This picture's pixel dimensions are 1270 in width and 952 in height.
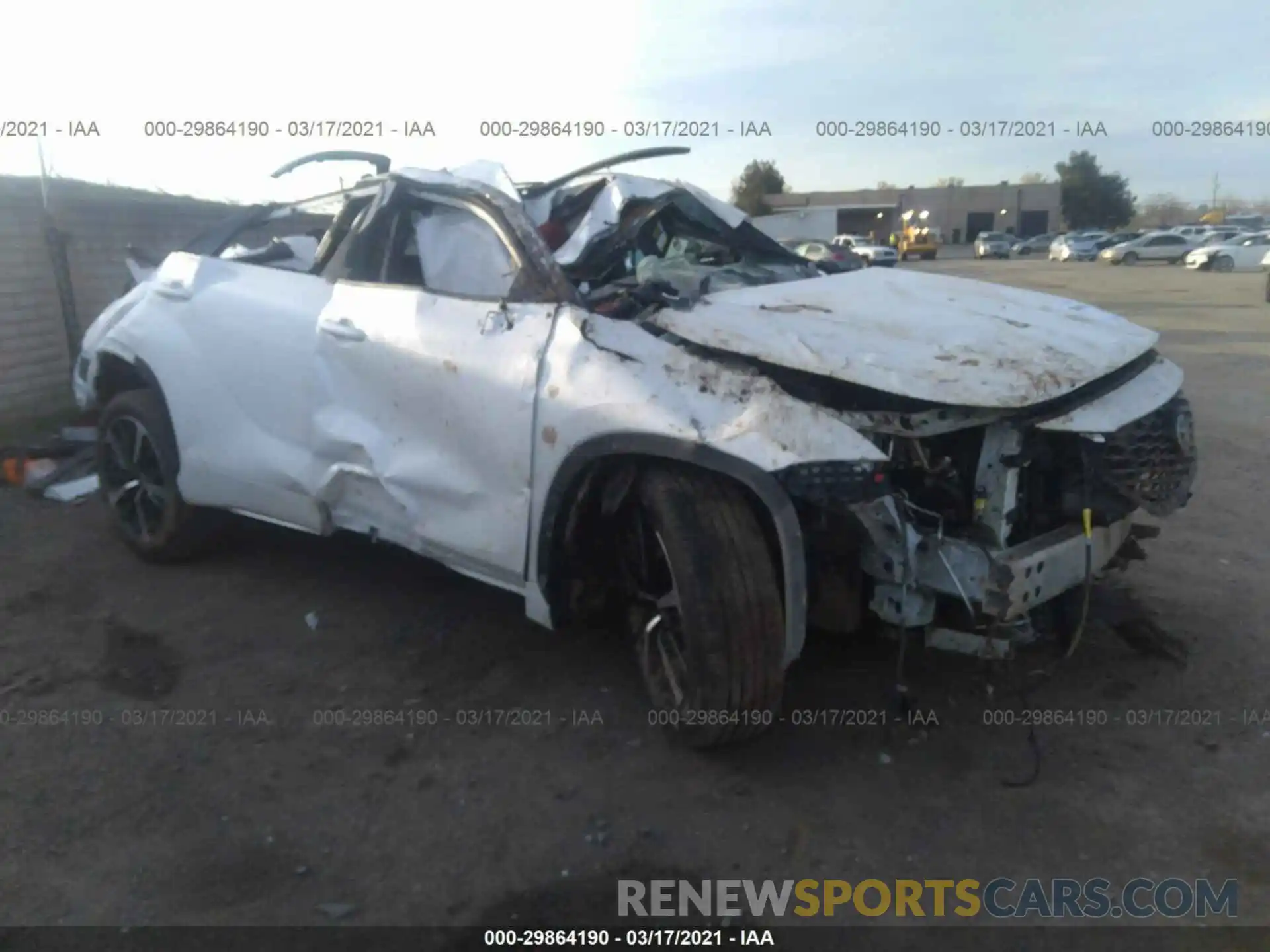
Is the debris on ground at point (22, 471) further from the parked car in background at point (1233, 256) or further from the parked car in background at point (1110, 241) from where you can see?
the parked car in background at point (1110, 241)

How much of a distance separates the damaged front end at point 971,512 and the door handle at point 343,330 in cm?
172

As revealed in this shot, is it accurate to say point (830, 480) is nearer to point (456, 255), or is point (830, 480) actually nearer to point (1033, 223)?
point (456, 255)

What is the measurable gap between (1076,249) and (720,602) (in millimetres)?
48070

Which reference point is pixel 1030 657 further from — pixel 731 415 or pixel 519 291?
pixel 519 291

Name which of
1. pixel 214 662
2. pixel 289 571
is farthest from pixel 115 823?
pixel 289 571

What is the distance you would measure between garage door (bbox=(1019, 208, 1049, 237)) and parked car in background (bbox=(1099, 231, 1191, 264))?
92.5ft

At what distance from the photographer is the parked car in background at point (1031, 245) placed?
5246cm

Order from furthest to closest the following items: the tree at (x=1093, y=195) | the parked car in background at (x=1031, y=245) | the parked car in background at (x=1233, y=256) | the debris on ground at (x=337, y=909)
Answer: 1. the tree at (x=1093, y=195)
2. the parked car in background at (x=1031, y=245)
3. the parked car in background at (x=1233, y=256)
4. the debris on ground at (x=337, y=909)

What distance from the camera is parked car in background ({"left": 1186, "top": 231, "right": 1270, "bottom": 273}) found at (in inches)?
1316

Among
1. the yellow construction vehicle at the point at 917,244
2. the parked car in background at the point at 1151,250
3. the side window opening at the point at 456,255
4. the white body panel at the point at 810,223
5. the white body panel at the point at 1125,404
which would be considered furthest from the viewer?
the yellow construction vehicle at the point at 917,244

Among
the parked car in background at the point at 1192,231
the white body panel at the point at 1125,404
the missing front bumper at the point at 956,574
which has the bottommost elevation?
the missing front bumper at the point at 956,574

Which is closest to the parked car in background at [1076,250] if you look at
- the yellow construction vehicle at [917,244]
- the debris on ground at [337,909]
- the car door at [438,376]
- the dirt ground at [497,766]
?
the yellow construction vehicle at [917,244]

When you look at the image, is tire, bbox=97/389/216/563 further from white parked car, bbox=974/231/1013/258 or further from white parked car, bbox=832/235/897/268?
white parked car, bbox=974/231/1013/258

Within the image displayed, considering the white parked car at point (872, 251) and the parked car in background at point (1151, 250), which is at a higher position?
the white parked car at point (872, 251)
